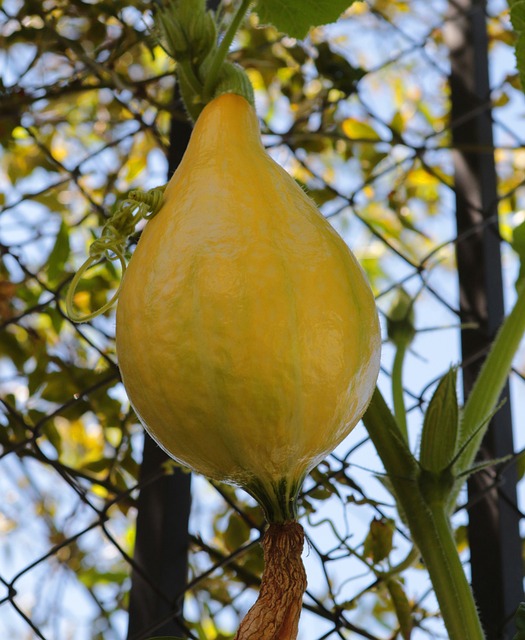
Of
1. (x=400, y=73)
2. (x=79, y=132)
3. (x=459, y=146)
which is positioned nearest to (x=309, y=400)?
(x=459, y=146)

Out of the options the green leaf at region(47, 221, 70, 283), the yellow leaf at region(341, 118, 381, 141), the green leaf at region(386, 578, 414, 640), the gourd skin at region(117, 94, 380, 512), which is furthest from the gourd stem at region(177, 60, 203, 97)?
the yellow leaf at region(341, 118, 381, 141)

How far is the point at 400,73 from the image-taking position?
74.1 inches

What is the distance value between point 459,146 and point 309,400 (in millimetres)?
701

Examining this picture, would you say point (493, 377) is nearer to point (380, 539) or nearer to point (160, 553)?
point (380, 539)

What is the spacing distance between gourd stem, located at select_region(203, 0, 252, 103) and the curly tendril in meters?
0.10

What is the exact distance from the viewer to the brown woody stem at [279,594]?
0.41 metres

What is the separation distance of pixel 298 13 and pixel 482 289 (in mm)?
453

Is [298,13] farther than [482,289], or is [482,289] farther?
[482,289]

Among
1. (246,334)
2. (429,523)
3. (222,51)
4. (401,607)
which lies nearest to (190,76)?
(222,51)

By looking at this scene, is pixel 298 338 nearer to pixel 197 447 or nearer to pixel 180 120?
pixel 197 447

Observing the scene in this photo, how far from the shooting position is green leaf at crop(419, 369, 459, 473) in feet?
2.07

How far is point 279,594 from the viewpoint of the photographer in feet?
1.37

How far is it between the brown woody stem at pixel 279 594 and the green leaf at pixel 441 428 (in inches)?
8.8

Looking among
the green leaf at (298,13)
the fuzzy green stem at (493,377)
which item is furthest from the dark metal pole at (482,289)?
the green leaf at (298,13)
